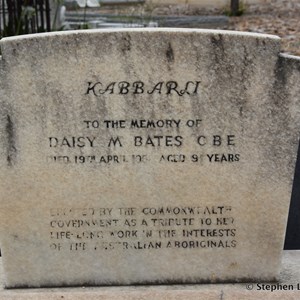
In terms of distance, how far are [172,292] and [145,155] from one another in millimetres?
672

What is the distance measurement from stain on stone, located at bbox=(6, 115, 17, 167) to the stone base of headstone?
639mm

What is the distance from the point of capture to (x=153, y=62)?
11.1 ft

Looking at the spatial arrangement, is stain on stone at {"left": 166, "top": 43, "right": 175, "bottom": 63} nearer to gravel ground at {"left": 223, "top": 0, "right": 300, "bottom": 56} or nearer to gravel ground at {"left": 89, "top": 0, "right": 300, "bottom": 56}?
gravel ground at {"left": 223, "top": 0, "right": 300, "bottom": 56}

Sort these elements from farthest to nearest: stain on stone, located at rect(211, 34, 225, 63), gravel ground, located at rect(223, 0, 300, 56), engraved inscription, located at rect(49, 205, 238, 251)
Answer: gravel ground, located at rect(223, 0, 300, 56) → engraved inscription, located at rect(49, 205, 238, 251) → stain on stone, located at rect(211, 34, 225, 63)

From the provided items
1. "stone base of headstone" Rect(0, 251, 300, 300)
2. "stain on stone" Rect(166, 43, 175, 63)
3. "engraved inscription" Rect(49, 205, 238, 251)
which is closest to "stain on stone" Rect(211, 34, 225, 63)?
"stain on stone" Rect(166, 43, 175, 63)

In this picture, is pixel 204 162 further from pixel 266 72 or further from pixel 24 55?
pixel 24 55

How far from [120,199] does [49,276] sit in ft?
1.73

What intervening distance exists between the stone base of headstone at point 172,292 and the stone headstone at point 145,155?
0.16ft

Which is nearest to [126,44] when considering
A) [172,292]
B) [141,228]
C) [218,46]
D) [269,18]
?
[218,46]

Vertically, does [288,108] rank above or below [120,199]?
above

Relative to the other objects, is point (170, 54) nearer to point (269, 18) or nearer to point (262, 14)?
point (269, 18)

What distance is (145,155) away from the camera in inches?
139

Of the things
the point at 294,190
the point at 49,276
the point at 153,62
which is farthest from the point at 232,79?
the point at 294,190

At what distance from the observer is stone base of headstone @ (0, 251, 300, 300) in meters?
3.64
